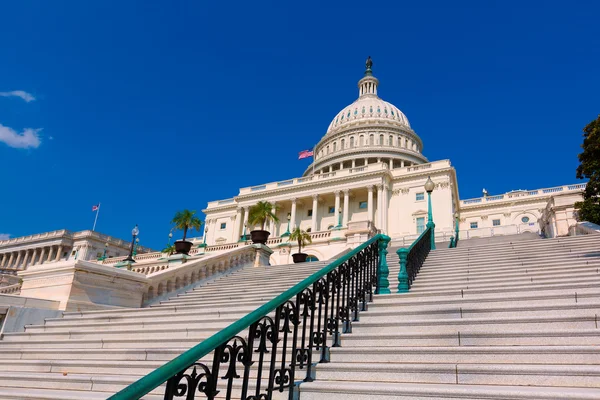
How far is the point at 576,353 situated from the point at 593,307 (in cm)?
153

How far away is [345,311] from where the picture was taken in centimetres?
612

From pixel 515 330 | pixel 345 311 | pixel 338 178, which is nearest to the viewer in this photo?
pixel 515 330

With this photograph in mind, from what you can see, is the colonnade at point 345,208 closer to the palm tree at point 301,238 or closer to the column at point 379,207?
the column at point 379,207

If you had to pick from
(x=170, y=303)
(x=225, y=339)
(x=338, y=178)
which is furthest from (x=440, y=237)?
(x=225, y=339)

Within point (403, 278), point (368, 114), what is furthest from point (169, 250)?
point (368, 114)

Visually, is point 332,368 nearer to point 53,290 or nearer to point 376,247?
point 376,247

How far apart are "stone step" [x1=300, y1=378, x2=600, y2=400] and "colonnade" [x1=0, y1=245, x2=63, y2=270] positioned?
87189mm

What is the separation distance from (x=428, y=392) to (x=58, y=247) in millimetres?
90142

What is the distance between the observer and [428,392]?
12.8 feet

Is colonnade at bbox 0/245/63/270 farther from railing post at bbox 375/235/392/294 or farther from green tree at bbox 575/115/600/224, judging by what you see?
green tree at bbox 575/115/600/224

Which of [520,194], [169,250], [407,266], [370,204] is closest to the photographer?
[407,266]

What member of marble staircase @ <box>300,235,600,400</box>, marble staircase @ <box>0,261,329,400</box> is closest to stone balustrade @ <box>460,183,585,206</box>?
marble staircase @ <box>300,235,600,400</box>

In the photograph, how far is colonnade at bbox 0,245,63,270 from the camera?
79.4m

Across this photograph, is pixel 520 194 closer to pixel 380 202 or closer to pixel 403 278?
pixel 380 202
